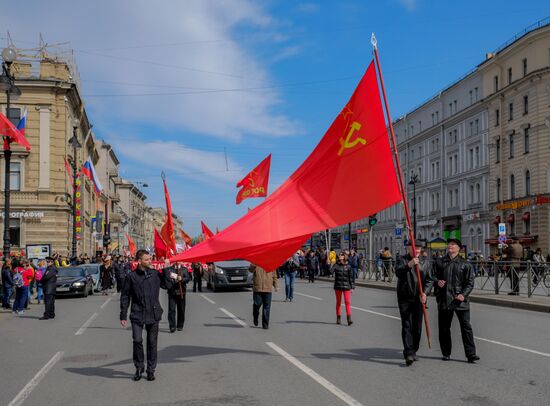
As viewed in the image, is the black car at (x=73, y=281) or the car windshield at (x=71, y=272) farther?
the car windshield at (x=71, y=272)

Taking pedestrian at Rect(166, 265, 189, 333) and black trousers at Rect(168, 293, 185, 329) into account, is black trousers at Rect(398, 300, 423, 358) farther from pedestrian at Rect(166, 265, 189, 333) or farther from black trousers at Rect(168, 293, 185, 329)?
black trousers at Rect(168, 293, 185, 329)

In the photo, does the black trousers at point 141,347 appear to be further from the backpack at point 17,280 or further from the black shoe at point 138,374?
the backpack at point 17,280

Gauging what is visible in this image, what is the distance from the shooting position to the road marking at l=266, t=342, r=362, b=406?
722 cm

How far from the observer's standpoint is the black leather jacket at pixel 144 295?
8867 millimetres

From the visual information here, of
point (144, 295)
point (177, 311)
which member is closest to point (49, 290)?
point (177, 311)

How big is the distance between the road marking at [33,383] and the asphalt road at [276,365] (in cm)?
2

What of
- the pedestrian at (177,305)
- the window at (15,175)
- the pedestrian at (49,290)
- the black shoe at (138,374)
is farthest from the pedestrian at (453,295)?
the window at (15,175)

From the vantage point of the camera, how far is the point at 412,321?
9.73m

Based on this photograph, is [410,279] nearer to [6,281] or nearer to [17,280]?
[17,280]

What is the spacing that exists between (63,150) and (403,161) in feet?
163

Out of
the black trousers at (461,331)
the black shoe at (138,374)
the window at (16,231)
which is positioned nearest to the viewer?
the black shoe at (138,374)

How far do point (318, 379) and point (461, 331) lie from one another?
2.56 m

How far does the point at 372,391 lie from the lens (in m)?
7.64

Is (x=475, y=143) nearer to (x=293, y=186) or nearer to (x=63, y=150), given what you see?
(x=63, y=150)
